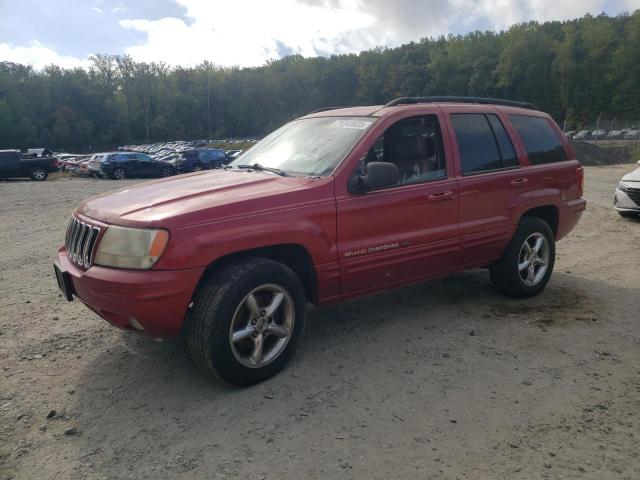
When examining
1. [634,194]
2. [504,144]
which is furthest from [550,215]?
[634,194]

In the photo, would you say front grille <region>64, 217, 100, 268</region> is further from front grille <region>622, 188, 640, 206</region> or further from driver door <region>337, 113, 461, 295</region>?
front grille <region>622, 188, 640, 206</region>

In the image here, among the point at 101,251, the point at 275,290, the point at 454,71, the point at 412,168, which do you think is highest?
the point at 454,71

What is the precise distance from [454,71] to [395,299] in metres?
88.3

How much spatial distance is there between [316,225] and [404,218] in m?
0.85

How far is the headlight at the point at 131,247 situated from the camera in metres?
3.07

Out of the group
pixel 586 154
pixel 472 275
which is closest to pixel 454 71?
pixel 586 154

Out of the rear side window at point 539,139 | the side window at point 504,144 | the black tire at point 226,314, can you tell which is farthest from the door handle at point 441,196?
the black tire at point 226,314

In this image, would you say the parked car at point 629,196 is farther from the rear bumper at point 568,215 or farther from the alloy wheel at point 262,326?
the alloy wheel at point 262,326

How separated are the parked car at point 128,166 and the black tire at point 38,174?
100 inches

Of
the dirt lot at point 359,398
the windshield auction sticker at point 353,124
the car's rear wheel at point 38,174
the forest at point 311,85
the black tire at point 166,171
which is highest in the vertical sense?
the forest at point 311,85

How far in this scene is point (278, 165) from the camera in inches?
169

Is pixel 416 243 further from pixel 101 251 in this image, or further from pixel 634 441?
pixel 101 251

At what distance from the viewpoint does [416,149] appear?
452cm

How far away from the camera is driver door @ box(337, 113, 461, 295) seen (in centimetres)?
386
